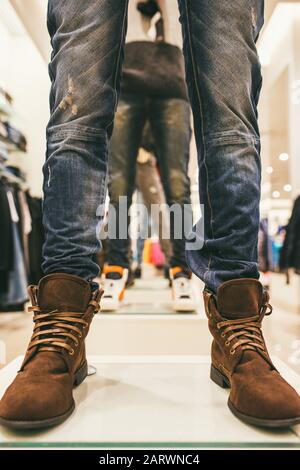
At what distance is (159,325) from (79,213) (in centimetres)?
58

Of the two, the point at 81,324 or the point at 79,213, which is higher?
the point at 79,213

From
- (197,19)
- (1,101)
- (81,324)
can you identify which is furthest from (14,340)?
(1,101)

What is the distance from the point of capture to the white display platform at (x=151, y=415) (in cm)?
40

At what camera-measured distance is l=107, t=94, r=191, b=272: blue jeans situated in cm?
133

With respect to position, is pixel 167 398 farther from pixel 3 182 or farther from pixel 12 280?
pixel 3 182

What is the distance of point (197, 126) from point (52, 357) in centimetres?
44

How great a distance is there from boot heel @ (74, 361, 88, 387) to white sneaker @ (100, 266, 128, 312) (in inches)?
20.9

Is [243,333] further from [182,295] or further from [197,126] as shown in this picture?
[182,295]

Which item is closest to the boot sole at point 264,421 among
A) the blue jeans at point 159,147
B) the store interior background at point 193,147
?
the store interior background at point 193,147

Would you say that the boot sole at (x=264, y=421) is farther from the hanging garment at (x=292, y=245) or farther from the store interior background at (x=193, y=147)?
the hanging garment at (x=292, y=245)

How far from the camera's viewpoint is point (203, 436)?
41cm

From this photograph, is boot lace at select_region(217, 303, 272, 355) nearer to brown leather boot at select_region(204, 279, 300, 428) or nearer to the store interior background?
brown leather boot at select_region(204, 279, 300, 428)

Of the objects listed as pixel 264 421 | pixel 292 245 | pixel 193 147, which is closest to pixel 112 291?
pixel 264 421

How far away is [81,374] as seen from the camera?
0.58 metres
